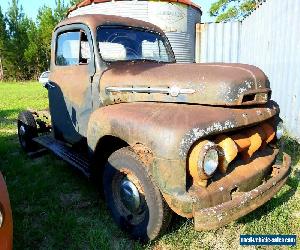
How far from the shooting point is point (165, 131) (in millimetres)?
2572

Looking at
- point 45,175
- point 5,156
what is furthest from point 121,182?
point 5,156

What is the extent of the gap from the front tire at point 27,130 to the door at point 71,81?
0.76 meters

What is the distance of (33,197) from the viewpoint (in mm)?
3979

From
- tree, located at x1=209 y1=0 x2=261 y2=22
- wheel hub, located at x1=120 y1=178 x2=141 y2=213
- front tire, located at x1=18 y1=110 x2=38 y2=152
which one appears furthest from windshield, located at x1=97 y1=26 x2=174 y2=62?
tree, located at x1=209 y1=0 x2=261 y2=22

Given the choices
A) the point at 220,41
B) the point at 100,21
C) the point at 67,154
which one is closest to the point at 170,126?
the point at 100,21

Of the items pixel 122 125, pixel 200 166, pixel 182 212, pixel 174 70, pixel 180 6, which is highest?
Answer: pixel 180 6

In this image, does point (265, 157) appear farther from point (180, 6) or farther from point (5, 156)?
point (180, 6)

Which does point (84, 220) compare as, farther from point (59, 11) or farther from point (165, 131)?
point (59, 11)

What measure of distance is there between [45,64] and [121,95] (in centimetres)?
3546

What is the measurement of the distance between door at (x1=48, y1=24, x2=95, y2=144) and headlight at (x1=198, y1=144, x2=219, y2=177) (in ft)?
5.89

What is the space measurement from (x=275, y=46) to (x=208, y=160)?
4.94 meters

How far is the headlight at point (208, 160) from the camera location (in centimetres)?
251

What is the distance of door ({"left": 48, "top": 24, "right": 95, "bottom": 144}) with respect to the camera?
12.9ft

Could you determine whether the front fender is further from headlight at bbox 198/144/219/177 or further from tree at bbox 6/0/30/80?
tree at bbox 6/0/30/80
